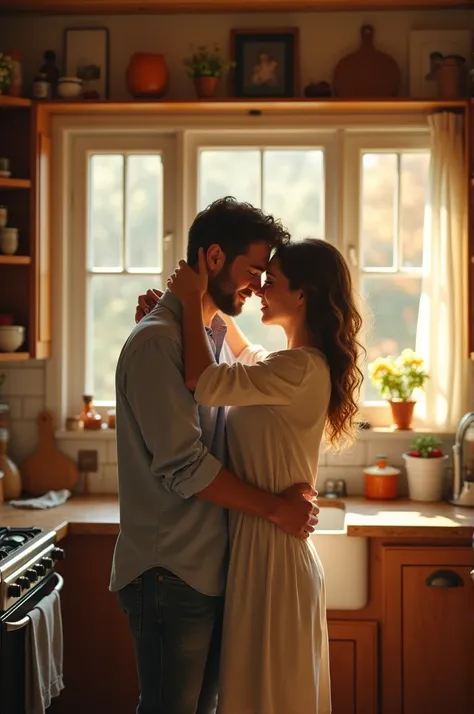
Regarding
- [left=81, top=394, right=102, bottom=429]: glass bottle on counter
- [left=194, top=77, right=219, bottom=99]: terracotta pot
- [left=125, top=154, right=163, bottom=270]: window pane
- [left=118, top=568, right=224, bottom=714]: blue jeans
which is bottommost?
→ [left=118, top=568, right=224, bottom=714]: blue jeans

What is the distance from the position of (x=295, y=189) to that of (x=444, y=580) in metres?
1.75

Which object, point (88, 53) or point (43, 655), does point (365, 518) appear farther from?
point (88, 53)

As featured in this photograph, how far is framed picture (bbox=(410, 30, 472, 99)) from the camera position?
3.84m

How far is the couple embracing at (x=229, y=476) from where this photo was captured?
2.21 meters


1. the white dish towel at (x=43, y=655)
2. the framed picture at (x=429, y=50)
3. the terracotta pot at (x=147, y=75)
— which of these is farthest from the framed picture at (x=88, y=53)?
the white dish towel at (x=43, y=655)

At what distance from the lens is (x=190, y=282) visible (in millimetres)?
2332

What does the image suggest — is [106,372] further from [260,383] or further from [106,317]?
[260,383]

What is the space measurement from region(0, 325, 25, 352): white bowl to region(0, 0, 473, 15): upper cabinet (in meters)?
1.35

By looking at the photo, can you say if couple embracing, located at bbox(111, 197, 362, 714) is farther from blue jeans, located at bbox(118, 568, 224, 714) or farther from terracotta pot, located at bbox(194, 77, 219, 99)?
terracotta pot, located at bbox(194, 77, 219, 99)

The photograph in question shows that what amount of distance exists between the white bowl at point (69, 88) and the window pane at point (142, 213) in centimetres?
36

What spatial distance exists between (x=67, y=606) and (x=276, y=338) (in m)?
1.40

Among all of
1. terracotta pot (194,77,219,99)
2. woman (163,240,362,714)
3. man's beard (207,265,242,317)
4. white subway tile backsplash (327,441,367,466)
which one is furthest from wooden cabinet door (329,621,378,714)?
terracotta pot (194,77,219,99)

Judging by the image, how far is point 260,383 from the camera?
90.4 inches

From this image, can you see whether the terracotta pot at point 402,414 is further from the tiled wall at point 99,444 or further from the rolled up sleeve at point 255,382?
the rolled up sleeve at point 255,382
